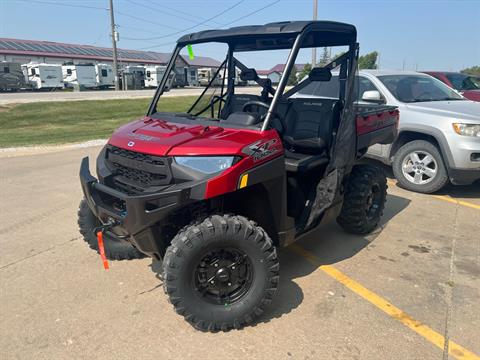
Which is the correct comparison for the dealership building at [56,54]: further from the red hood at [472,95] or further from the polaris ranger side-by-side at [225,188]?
the polaris ranger side-by-side at [225,188]

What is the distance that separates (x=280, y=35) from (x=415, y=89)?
4143 millimetres

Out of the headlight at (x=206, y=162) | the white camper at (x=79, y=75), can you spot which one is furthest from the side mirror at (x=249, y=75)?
the white camper at (x=79, y=75)

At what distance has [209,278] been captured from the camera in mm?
2797

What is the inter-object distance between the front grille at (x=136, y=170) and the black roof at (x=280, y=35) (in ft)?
4.29

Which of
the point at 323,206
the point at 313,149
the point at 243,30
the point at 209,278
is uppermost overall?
the point at 243,30

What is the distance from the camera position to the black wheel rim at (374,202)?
172 inches

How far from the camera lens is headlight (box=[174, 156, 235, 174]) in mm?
2670

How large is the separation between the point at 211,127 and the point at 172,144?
0.45 m

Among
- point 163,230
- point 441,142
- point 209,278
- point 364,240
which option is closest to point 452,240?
point 364,240

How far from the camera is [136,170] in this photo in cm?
295

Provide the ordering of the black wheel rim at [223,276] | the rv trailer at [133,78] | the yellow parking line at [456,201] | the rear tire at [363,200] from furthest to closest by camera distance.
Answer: the rv trailer at [133,78] → the yellow parking line at [456,201] → the rear tire at [363,200] → the black wheel rim at [223,276]

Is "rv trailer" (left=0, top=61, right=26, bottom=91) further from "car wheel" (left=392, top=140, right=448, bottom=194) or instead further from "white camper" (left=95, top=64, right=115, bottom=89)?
"car wheel" (left=392, top=140, right=448, bottom=194)

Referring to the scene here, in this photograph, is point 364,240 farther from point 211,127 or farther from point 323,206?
point 211,127

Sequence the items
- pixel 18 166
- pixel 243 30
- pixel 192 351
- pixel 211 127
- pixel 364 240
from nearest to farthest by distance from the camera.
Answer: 1. pixel 192 351
2. pixel 211 127
3. pixel 243 30
4. pixel 364 240
5. pixel 18 166
